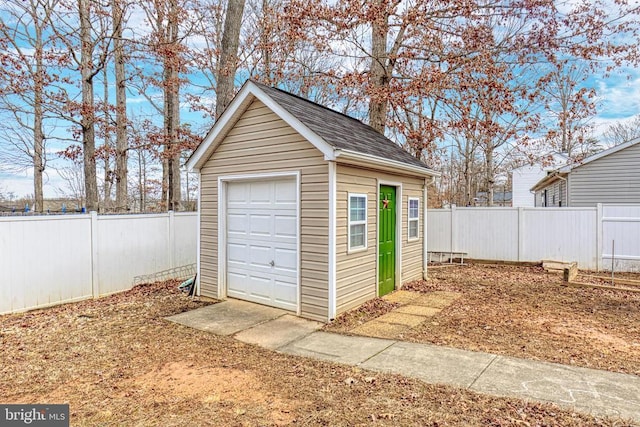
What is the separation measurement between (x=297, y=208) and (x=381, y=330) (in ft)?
7.90

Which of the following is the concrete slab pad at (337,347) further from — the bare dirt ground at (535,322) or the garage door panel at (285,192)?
the garage door panel at (285,192)

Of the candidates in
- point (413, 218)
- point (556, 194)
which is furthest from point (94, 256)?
point (556, 194)

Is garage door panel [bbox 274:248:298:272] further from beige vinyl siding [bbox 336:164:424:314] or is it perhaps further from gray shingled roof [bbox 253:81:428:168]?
gray shingled roof [bbox 253:81:428:168]

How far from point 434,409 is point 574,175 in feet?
45.8

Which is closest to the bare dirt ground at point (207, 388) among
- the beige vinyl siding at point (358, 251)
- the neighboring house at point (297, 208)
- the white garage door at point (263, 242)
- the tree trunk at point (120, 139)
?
the white garage door at point (263, 242)

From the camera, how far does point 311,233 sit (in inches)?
243

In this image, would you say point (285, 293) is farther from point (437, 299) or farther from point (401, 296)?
point (437, 299)

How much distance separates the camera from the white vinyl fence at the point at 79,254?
6566mm

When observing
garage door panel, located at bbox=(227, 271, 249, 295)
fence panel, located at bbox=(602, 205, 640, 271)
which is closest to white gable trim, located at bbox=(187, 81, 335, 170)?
garage door panel, located at bbox=(227, 271, 249, 295)

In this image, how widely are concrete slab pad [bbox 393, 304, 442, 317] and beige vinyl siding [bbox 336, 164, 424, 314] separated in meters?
0.65

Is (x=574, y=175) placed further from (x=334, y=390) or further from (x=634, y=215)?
(x=334, y=390)

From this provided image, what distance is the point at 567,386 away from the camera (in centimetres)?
372

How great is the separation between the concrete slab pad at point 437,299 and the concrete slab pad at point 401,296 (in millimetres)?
133

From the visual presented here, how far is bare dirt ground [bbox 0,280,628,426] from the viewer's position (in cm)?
321
